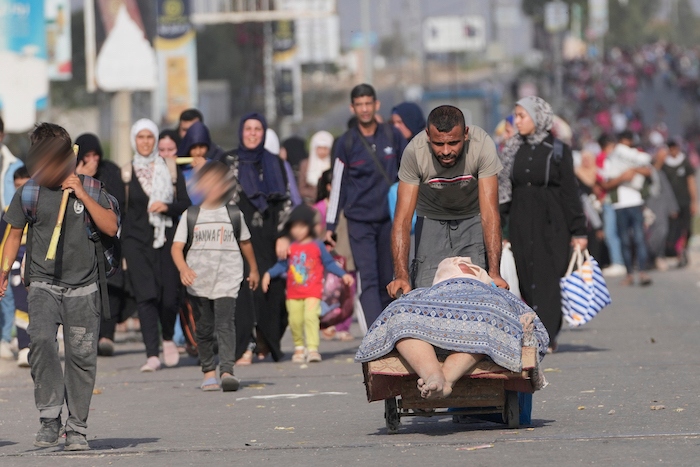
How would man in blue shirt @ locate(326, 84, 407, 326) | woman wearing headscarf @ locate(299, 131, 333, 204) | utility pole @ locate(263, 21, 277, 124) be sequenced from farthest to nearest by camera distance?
utility pole @ locate(263, 21, 277, 124), woman wearing headscarf @ locate(299, 131, 333, 204), man in blue shirt @ locate(326, 84, 407, 326)

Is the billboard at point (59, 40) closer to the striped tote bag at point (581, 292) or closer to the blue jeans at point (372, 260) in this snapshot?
the blue jeans at point (372, 260)

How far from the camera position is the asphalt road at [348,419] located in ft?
24.6

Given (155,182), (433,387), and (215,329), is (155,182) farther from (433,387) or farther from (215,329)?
(433,387)

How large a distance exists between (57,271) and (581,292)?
18.6 ft

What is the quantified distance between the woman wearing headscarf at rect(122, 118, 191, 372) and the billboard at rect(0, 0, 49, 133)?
38.6ft

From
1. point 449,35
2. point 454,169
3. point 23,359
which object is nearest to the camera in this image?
point 454,169

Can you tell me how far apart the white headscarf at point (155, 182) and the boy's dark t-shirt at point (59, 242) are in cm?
493

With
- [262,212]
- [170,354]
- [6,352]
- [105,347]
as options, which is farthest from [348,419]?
[6,352]

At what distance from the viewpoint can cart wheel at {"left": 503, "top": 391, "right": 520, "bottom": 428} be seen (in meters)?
8.15

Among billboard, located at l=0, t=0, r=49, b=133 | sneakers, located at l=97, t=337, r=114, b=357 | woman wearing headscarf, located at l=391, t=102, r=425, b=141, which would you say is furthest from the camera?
billboard, located at l=0, t=0, r=49, b=133

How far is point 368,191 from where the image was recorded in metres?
12.5

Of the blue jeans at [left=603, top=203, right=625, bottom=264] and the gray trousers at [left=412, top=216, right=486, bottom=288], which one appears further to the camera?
the blue jeans at [left=603, top=203, right=625, bottom=264]

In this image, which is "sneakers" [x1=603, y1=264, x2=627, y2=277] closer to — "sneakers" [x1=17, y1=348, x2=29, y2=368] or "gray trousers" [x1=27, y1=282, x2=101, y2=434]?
"sneakers" [x1=17, y1=348, x2=29, y2=368]

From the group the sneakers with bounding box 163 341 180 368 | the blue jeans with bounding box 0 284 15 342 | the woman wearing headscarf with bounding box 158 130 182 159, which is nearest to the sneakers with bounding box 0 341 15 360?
the blue jeans with bounding box 0 284 15 342
